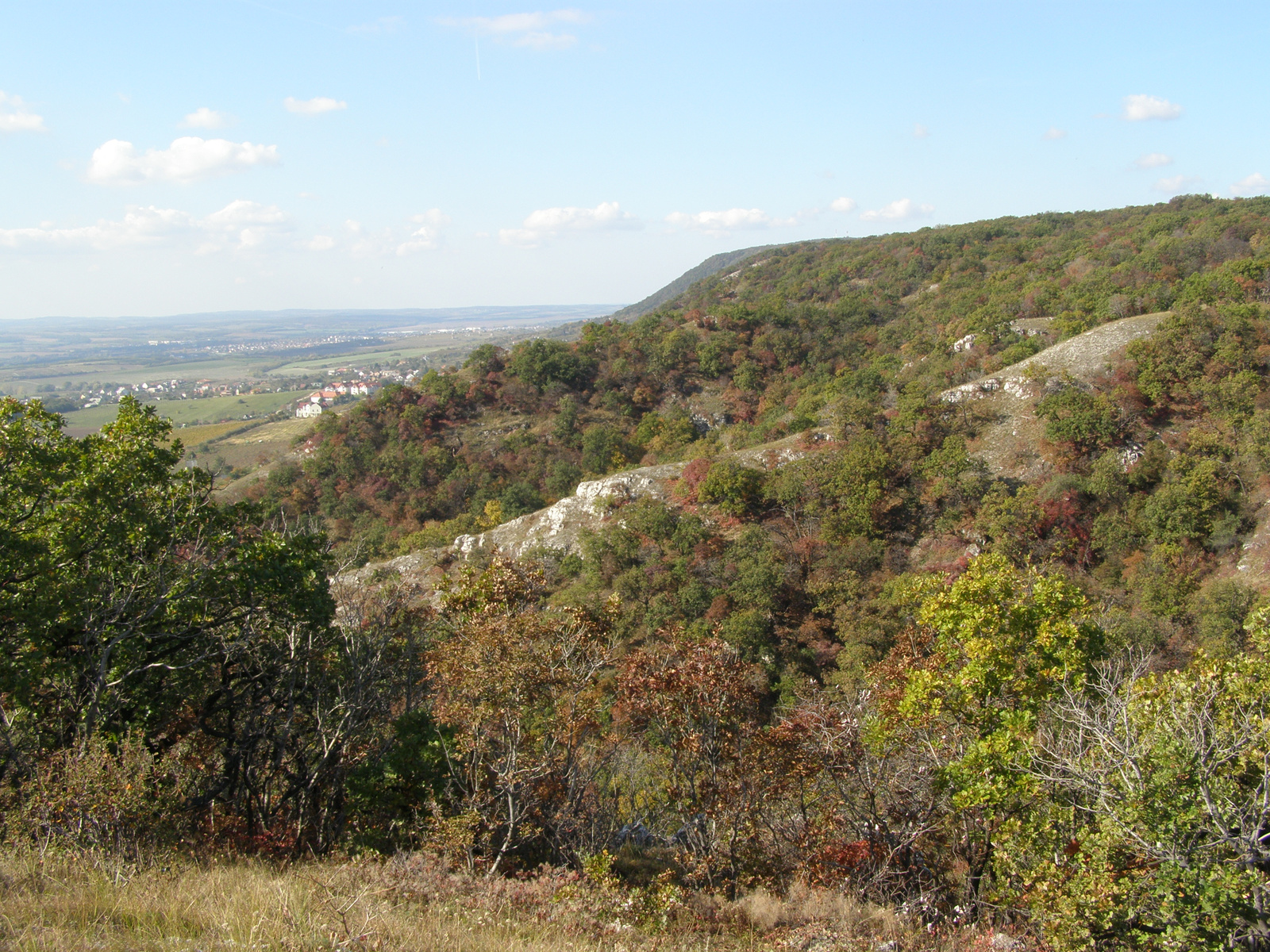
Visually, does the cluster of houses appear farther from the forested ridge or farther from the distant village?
the forested ridge

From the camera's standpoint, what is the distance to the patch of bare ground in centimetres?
2967

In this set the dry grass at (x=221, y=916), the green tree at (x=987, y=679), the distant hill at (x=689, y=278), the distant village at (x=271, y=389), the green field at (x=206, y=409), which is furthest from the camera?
the distant hill at (x=689, y=278)

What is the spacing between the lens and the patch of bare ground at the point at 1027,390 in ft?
97.3

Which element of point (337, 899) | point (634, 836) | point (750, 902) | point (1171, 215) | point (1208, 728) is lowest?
point (634, 836)

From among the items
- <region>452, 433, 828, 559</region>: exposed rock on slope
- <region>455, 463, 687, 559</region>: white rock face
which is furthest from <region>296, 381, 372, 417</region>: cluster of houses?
<region>452, 433, 828, 559</region>: exposed rock on slope

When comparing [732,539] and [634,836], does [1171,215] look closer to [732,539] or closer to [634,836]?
[732,539]

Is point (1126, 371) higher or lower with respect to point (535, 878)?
higher

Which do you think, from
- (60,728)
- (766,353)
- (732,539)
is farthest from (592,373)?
(60,728)

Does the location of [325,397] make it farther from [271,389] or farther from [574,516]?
[574,516]

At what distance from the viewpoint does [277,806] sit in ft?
35.0

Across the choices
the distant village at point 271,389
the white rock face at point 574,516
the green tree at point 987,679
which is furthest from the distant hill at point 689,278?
the green tree at point 987,679

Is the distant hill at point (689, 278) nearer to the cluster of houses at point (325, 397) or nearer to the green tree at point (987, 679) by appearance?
the cluster of houses at point (325, 397)

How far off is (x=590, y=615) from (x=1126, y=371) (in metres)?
29.5

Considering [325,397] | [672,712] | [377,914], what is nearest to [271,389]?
[325,397]
